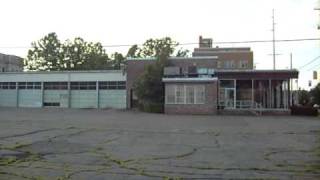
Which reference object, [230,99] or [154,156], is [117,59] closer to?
[230,99]

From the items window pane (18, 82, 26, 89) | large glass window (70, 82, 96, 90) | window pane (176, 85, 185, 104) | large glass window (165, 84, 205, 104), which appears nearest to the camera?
large glass window (165, 84, 205, 104)

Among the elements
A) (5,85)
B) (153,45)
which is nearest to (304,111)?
(5,85)

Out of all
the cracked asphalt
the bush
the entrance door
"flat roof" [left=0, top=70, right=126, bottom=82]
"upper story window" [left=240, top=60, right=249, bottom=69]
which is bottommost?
the cracked asphalt

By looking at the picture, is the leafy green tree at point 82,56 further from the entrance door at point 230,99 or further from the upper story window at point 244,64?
the entrance door at point 230,99

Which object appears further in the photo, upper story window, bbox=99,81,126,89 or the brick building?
upper story window, bbox=99,81,126,89

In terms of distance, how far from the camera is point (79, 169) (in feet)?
42.0

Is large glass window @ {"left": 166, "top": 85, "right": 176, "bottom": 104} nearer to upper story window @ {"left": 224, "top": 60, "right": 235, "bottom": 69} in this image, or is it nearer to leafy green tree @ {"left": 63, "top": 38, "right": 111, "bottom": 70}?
leafy green tree @ {"left": 63, "top": 38, "right": 111, "bottom": 70}

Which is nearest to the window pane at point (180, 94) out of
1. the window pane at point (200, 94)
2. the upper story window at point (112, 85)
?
the window pane at point (200, 94)

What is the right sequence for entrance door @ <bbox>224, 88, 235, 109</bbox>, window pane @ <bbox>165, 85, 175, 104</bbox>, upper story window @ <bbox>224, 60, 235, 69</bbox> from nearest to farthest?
window pane @ <bbox>165, 85, 175, 104</bbox>
entrance door @ <bbox>224, 88, 235, 109</bbox>
upper story window @ <bbox>224, 60, 235, 69</bbox>

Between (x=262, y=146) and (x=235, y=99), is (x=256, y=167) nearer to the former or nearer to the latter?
(x=262, y=146)

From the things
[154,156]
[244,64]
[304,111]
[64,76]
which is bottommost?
[154,156]

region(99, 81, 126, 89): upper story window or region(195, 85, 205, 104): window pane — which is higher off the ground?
region(99, 81, 126, 89): upper story window

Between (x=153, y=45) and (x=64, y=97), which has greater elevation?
(x=153, y=45)

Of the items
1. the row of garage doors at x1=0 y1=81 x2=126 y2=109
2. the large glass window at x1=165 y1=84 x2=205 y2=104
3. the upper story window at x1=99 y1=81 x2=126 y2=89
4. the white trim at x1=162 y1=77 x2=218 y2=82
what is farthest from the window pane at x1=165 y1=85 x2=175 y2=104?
the upper story window at x1=99 y1=81 x2=126 y2=89
